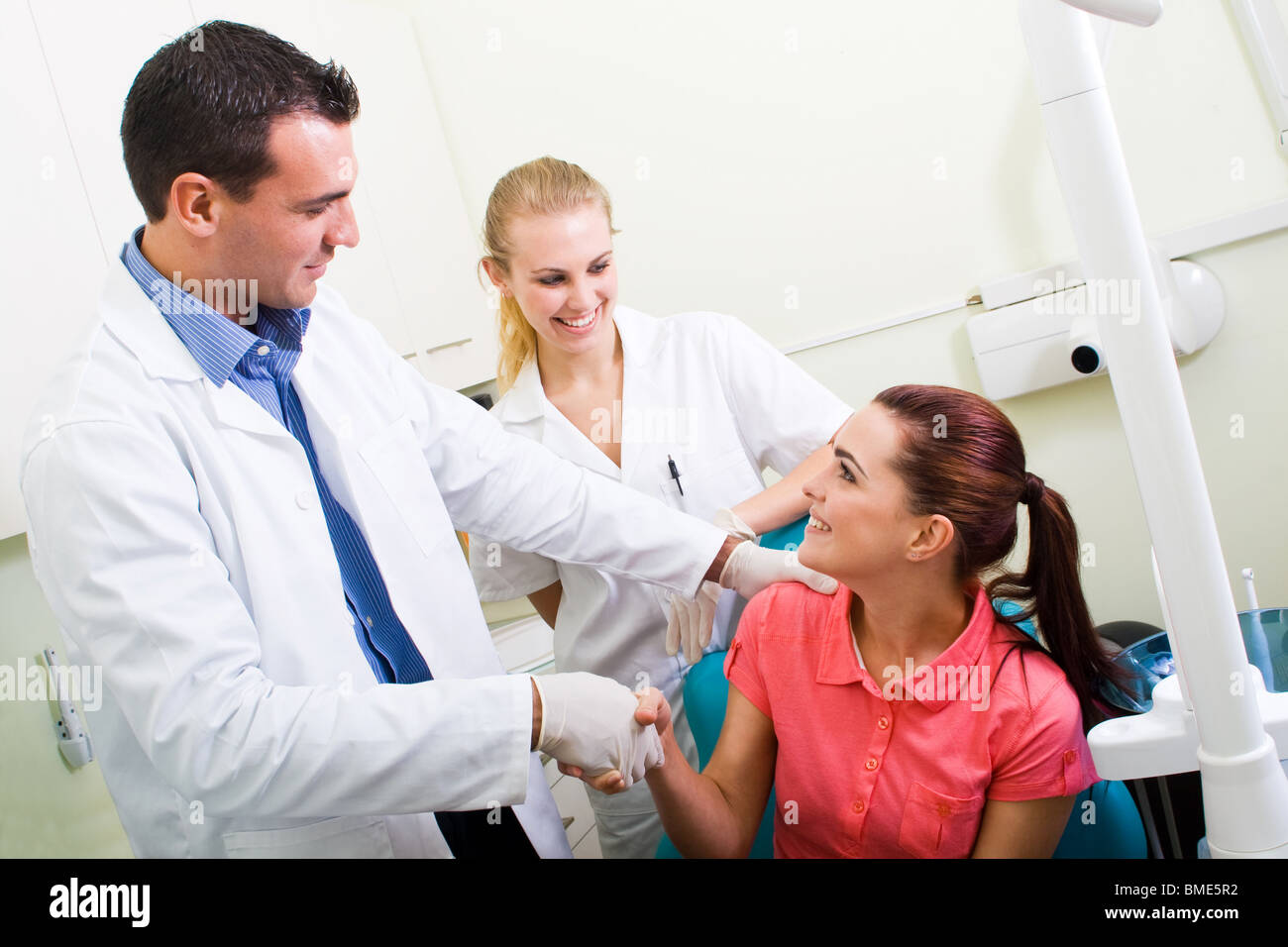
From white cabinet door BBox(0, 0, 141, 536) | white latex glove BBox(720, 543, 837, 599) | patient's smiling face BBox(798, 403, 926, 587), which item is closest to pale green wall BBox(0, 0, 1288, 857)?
white cabinet door BBox(0, 0, 141, 536)

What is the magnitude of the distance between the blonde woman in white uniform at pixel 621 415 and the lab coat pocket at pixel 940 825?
16.5 inches

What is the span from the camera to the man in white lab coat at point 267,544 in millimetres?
875

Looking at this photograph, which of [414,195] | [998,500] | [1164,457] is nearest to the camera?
[1164,457]

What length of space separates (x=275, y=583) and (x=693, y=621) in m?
0.57

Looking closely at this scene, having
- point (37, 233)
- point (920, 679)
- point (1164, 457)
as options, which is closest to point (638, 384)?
point (920, 679)

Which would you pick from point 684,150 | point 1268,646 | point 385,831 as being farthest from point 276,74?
point 684,150

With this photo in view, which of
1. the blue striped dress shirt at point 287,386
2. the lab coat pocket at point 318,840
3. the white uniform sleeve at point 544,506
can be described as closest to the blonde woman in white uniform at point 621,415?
the white uniform sleeve at point 544,506

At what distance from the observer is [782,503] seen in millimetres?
1461

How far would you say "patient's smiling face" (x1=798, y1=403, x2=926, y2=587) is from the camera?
1085mm

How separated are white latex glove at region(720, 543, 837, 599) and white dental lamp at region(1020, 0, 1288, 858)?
660 millimetres

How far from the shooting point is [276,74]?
0.99 metres

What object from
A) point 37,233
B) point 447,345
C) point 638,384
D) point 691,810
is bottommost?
point 691,810

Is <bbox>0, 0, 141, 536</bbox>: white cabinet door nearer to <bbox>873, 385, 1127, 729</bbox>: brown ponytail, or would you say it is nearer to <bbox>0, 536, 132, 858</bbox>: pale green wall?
<bbox>0, 536, 132, 858</bbox>: pale green wall

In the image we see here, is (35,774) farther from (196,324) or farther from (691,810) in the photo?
(691,810)
